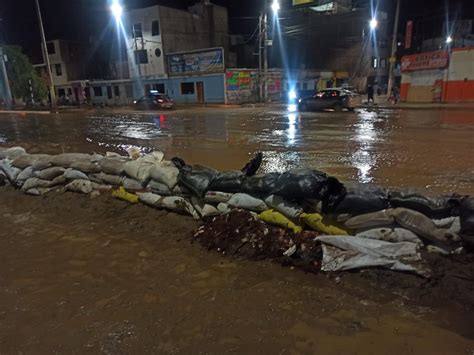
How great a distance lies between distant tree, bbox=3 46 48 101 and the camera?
31719 mm

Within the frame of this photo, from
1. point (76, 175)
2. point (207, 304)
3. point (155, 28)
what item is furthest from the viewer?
point (155, 28)

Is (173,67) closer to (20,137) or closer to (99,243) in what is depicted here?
(20,137)

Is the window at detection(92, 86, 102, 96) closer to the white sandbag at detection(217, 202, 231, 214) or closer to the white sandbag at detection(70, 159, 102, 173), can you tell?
the white sandbag at detection(70, 159, 102, 173)

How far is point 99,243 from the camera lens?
3.91 metres

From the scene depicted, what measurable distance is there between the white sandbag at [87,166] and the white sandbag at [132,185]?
603 mm

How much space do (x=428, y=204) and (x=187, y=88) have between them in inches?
1309

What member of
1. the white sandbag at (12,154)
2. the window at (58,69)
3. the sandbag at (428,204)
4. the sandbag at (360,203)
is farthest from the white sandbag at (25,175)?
the window at (58,69)

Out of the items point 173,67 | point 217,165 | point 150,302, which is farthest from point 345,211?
point 173,67

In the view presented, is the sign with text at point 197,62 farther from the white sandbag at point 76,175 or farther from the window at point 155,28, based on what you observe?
the white sandbag at point 76,175

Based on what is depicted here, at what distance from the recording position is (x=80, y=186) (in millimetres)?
5266

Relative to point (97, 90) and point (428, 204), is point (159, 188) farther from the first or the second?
point (97, 90)

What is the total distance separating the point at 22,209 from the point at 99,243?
6.35 feet

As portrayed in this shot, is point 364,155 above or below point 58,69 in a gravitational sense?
below

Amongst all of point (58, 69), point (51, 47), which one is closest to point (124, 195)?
point (58, 69)
